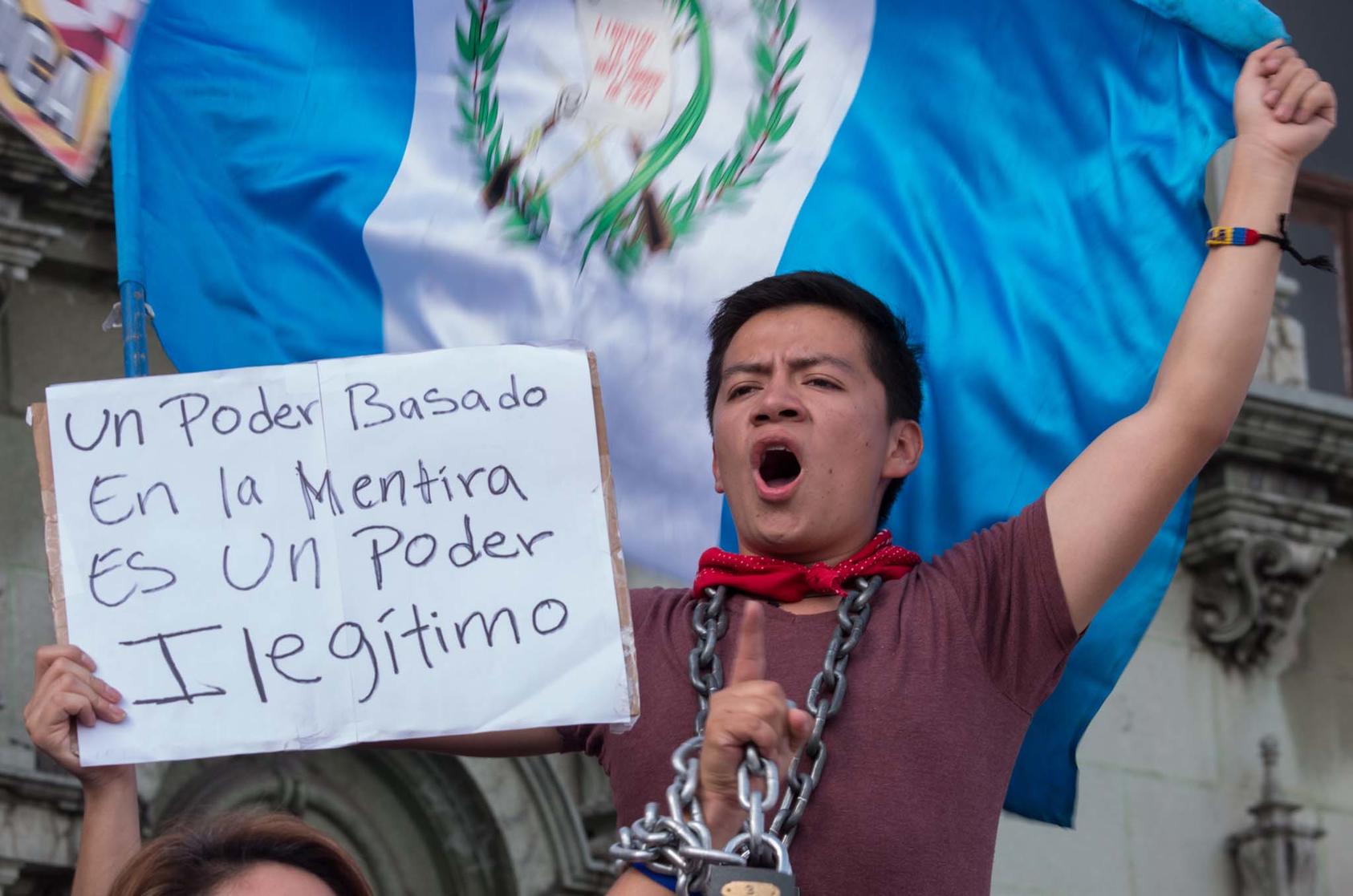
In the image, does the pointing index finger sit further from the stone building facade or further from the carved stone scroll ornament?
the carved stone scroll ornament

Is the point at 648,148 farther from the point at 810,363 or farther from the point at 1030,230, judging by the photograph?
the point at 810,363

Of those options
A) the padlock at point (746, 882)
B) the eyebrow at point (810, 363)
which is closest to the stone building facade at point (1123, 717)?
the eyebrow at point (810, 363)

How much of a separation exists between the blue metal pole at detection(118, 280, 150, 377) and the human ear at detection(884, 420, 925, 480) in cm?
101

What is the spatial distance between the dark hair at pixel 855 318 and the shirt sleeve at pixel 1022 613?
35cm

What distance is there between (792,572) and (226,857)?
0.80 meters

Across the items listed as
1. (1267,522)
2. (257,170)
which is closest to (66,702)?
(257,170)

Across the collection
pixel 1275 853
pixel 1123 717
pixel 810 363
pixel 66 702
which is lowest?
pixel 66 702

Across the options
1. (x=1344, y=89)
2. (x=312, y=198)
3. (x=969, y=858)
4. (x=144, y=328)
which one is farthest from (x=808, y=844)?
(x=1344, y=89)

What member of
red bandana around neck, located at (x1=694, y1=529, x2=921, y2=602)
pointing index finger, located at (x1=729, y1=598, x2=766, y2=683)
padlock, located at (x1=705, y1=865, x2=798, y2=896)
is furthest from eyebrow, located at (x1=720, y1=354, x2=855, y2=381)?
padlock, located at (x1=705, y1=865, x2=798, y2=896)

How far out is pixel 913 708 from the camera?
105 inches

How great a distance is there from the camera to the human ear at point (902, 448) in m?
3.12

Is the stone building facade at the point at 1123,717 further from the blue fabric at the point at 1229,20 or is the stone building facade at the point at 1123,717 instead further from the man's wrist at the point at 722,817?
the man's wrist at the point at 722,817

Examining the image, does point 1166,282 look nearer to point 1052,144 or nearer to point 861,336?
point 1052,144

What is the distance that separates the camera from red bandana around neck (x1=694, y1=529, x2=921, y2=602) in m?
2.87
